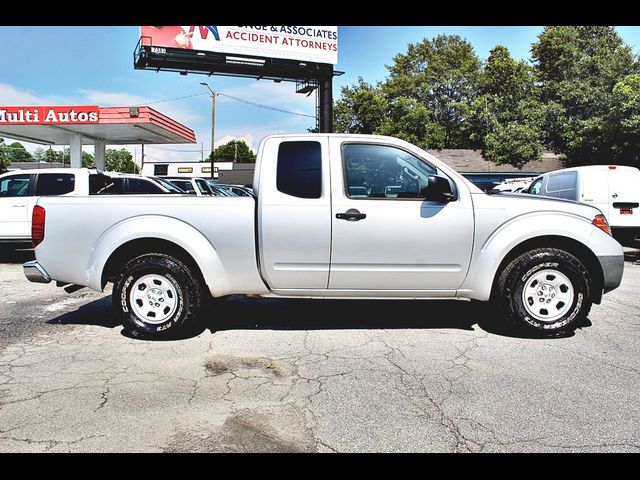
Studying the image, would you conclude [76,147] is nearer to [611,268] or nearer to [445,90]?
[611,268]

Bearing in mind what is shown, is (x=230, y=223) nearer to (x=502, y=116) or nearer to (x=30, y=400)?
(x=30, y=400)

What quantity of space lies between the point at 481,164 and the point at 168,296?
3750cm

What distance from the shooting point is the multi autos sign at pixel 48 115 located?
68.7 feet

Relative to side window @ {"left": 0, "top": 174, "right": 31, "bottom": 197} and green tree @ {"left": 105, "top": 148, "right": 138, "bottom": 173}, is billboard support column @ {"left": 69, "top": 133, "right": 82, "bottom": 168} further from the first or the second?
green tree @ {"left": 105, "top": 148, "right": 138, "bottom": 173}

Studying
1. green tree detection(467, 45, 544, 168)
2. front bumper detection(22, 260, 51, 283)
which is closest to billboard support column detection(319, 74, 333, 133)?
green tree detection(467, 45, 544, 168)

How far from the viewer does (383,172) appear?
4742 millimetres

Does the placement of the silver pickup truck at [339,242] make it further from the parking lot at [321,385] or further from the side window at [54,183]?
the side window at [54,183]

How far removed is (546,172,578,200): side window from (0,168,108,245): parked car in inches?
398

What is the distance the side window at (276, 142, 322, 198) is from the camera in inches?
184

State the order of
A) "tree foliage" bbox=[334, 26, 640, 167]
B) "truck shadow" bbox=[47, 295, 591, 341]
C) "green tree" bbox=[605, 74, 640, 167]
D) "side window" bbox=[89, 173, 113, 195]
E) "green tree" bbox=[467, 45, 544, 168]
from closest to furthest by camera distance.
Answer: "truck shadow" bbox=[47, 295, 591, 341] → "side window" bbox=[89, 173, 113, 195] → "green tree" bbox=[605, 74, 640, 167] → "tree foliage" bbox=[334, 26, 640, 167] → "green tree" bbox=[467, 45, 544, 168]

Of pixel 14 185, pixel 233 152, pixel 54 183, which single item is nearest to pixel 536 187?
pixel 54 183

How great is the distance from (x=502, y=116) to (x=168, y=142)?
29.4 meters

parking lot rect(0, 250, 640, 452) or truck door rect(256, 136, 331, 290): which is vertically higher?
truck door rect(256, 136, 331, 290)

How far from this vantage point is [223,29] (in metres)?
32.8
